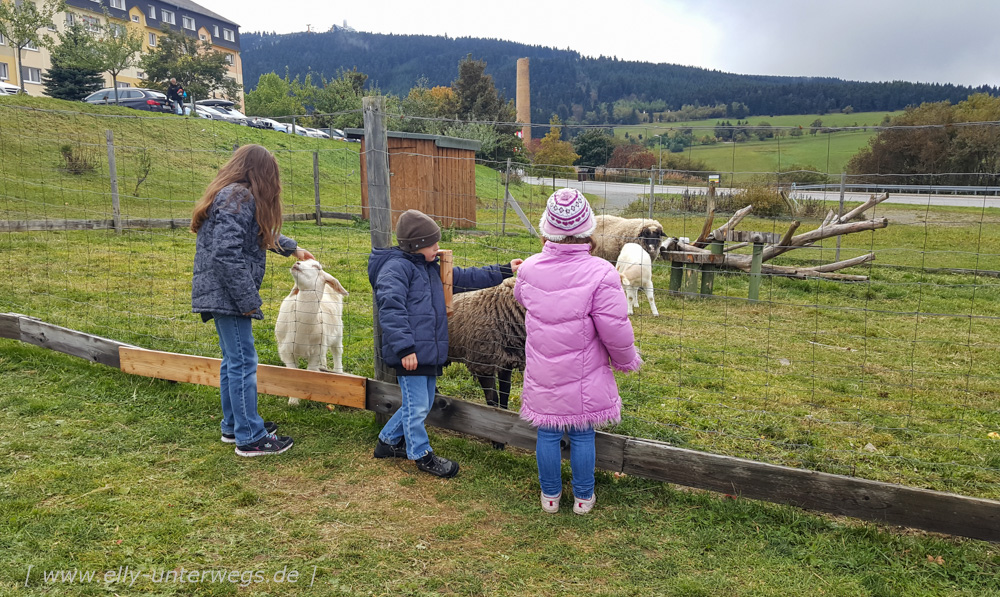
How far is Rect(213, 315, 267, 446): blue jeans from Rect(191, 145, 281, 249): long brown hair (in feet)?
1.97

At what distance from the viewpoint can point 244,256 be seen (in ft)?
13.1

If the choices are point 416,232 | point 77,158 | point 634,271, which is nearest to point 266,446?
point 416,232

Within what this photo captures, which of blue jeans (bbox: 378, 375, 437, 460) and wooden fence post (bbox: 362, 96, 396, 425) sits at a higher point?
wooden fence post (bbox: 362, 96, 396, 425)

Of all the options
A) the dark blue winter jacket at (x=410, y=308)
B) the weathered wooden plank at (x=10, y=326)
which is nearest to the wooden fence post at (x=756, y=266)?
the dark blue winter jacket at (x=410, y=308)

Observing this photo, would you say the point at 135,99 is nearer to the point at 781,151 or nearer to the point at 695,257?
the point at 695,257

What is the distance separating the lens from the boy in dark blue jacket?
380 centimetres

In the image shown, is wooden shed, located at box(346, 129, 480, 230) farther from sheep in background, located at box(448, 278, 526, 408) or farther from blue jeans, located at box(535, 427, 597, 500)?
blue jeans, located at box(535, 427, 597, 500)

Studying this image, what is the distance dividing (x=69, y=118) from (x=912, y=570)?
2710cm

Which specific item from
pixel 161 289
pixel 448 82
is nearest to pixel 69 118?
pixel 161 289

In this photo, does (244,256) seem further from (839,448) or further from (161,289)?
(161,289)

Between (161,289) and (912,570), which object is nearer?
(912,570)

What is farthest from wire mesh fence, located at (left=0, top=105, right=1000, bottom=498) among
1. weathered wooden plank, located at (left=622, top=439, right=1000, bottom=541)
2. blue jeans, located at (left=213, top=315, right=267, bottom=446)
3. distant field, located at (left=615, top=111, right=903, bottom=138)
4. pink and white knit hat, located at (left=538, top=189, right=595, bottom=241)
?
blue jeans, located at (left=213, top=315, right=267, bottom=446)

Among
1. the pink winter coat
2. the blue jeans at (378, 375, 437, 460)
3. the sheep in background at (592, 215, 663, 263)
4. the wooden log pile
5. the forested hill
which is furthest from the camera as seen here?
the forested hill

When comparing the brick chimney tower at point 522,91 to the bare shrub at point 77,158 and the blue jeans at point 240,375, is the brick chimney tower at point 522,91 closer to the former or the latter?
the bare shrub at point 77,158
